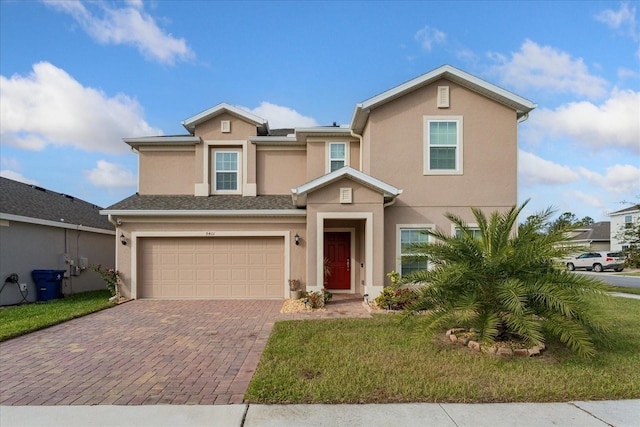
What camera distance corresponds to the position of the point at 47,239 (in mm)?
13469

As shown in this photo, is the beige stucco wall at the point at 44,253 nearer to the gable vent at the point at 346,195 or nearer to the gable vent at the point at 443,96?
the gable vent at the point at 346,195

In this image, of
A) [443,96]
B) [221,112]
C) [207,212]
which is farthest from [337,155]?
[207,212]

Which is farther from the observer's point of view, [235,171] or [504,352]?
[235,171]

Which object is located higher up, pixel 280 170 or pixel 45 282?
pixel 280 170

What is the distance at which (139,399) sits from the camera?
4.64m

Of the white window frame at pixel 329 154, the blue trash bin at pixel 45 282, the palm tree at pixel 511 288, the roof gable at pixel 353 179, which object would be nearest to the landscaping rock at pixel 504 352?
the palm tree at pixel 511 288

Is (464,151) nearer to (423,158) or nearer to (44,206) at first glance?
(423,158)

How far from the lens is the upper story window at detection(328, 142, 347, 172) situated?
13.4 metres

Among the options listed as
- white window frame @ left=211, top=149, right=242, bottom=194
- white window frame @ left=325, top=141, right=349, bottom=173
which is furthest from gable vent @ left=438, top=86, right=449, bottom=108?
white window frame @ left=211, top=149, right=242, bottom=194

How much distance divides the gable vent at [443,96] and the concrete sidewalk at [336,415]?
367 inches

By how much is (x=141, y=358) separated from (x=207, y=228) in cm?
654

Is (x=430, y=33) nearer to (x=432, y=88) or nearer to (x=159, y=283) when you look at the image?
(x=432, y=88)

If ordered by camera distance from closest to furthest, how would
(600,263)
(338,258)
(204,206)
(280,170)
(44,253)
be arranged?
(204,206) → (338,258) → (44,253) → (280,170) → (600,263)

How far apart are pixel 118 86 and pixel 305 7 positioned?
8078mm
